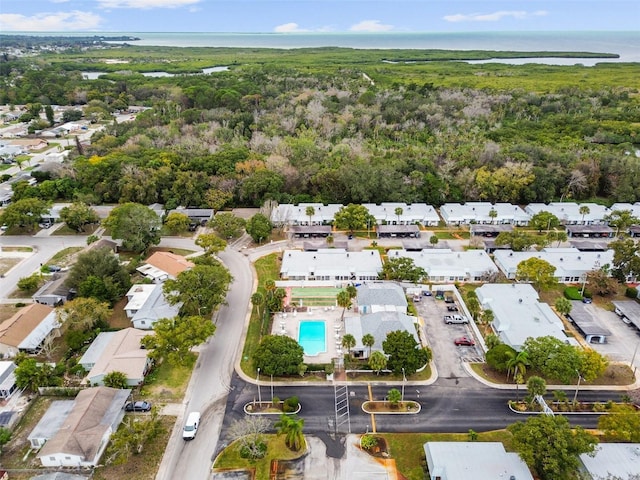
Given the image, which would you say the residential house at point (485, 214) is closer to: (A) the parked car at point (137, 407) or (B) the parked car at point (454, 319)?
(B) the parked car at point (454, 319)

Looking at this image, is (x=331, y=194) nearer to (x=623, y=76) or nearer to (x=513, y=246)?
(x=513, y=246)

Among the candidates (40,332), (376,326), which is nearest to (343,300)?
(376,326)

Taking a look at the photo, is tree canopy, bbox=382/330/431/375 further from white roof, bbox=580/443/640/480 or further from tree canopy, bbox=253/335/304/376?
white roof, bbox=580/443/640/480

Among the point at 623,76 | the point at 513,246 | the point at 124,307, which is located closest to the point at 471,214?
the point at 513,246

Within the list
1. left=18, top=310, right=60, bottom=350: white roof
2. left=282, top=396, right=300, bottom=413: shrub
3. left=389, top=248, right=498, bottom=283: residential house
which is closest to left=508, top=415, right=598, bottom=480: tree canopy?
left=282, top=396, right=300, bottom=413: shrub

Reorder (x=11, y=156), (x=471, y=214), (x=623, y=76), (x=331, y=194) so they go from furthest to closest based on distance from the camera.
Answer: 1. (x=623, y=76)
2. (x=11, y=156)
3. (x=331, y=194)
4. (x=471, y=214)

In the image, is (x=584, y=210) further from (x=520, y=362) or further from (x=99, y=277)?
(x=99, y=277)

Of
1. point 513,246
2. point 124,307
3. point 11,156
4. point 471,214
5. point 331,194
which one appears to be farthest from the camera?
point 11,156
